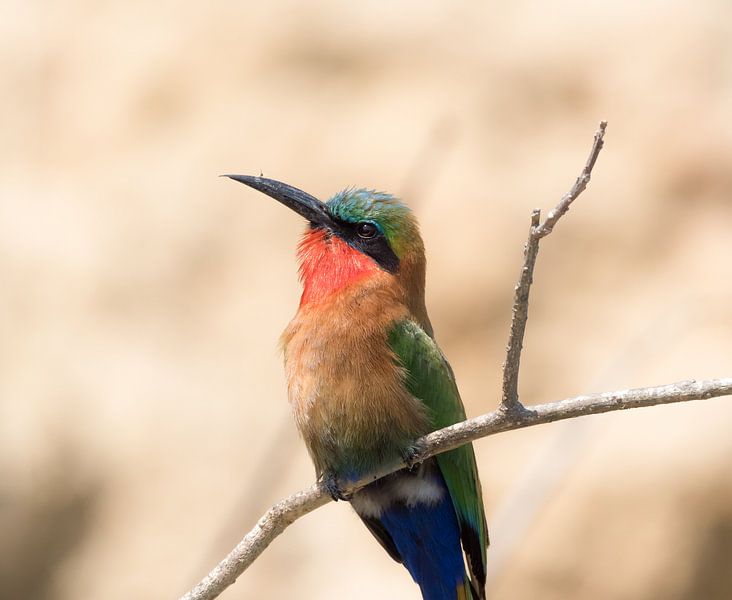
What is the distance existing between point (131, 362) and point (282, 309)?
0.83 meters

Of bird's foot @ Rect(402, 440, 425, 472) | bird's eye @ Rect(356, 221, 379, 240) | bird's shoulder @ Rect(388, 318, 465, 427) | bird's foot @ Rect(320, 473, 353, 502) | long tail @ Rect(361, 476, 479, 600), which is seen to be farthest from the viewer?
bird's eye @ Rect(356, 221, 379, 240)

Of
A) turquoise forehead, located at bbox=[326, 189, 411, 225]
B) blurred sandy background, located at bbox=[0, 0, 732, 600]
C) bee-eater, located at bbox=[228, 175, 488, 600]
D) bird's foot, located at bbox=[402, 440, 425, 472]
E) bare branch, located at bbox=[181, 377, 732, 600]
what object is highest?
blurred sandy background, located at bbox=[0, 0, 732, 600]

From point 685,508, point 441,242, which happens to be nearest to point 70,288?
point 441,242

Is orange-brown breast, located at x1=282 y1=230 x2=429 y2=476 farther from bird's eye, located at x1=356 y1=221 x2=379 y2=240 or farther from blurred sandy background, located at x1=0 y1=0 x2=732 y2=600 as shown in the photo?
blurred sandy background, located at x1=0 y1=0 x2=732 y2=600

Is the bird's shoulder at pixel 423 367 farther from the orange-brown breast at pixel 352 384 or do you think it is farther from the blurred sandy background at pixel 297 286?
the blurred sandy background at pixel 297 286

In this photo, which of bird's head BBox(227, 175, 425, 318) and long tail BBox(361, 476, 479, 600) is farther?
bird's head BBox(227, 175, 425, 318)

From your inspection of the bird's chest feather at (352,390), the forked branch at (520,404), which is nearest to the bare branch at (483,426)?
the forked branch at (520,404)

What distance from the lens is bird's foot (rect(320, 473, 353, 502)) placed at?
315 centimetres

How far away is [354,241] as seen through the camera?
142 inches

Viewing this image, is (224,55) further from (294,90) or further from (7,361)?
(7,361)

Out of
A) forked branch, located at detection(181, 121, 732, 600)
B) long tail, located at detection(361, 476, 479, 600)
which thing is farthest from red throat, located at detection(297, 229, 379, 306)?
forked branch, located at detection(181, 121, 732, 600)

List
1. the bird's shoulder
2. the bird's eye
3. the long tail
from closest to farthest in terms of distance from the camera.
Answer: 1. the bird's shoulder
2. the long tail
3. the bird's eye

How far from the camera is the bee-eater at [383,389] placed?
321cm

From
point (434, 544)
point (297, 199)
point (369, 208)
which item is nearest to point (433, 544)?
point (434, 544)
